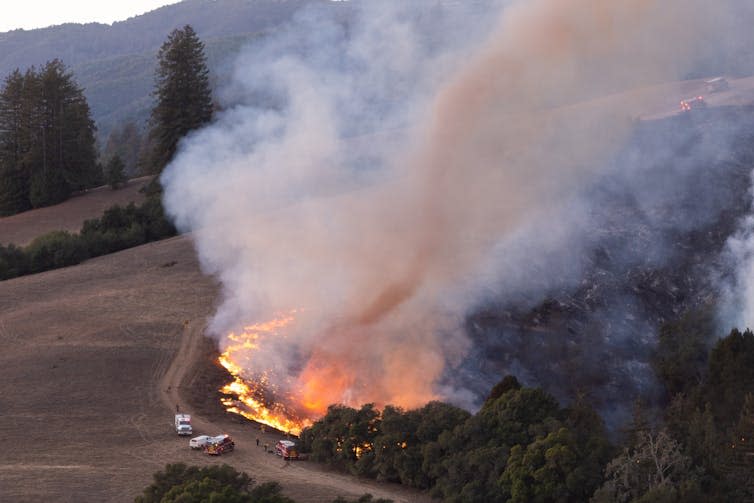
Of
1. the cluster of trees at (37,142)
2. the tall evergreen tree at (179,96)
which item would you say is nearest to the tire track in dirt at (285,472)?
the tall evergreen tree at (179,96)

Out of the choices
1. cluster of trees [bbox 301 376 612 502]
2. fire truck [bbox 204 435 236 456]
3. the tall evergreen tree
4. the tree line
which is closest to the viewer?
cluster of trees [bbox 301 376 612 502]

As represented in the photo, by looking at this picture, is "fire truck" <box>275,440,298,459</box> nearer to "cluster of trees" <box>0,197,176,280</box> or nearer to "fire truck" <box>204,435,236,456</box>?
"fire truck" <box>204,435,236,456</box>

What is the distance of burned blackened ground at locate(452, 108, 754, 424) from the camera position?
44312 mm

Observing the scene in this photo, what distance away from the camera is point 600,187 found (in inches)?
2251

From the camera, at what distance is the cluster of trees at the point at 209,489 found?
2591 cm

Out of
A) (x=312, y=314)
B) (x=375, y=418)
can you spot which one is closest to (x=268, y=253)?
(x=312, y=314)

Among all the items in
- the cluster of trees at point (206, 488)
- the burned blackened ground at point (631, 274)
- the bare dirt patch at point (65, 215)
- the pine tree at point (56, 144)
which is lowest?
the burned blackened ground at point (631, 274)

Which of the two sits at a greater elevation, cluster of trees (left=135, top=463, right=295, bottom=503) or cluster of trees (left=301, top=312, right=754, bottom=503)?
cluster of trees (left=135, top=463, right=295, bottom=503)

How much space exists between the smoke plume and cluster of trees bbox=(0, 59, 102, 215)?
70.4ft

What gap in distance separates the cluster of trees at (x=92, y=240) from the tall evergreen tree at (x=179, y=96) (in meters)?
11.4

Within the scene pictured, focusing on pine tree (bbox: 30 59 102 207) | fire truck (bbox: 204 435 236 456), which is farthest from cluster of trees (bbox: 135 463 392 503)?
pine tree (bbox: 30 59 102 207)

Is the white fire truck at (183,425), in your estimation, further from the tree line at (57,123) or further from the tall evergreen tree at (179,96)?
the tree line at (57,123)

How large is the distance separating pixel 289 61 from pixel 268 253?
1259 centimetres

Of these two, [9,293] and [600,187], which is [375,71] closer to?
[600,187]
